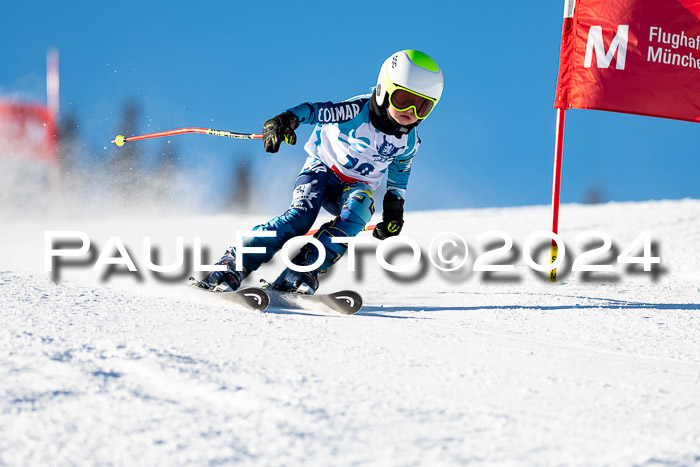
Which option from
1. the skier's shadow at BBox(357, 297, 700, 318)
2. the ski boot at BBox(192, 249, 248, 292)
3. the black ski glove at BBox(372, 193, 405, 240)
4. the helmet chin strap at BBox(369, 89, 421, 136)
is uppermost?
the helmet chin strap at BBox(369, 89, 421, 136)

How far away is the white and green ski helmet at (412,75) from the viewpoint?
3.73 m

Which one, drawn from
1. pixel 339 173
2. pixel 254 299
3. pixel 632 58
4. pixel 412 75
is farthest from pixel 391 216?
pixel 632 58

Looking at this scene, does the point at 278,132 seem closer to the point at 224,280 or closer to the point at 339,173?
the point at 339,173

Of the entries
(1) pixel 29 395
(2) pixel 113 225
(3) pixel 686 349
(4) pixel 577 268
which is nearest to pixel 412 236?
(4) pixel 577 268

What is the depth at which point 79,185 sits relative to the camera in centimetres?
1425

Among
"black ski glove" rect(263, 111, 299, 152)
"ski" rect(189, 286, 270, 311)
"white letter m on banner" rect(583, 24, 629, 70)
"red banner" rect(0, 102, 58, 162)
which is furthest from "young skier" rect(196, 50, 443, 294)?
"red banner" rect(0, 102, 58, 162)

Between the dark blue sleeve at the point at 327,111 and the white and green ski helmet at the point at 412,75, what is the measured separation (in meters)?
0.22

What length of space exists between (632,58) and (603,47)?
13.3 inches

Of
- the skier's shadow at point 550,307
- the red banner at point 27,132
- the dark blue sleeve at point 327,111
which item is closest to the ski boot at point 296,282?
the skier's shadow at point 550,307

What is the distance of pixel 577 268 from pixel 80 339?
186 inches

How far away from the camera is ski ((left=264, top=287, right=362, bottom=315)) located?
10.9ft

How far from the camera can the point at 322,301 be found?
3.43 metres

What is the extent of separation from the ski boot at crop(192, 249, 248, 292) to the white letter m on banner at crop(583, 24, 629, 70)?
3.89 metres

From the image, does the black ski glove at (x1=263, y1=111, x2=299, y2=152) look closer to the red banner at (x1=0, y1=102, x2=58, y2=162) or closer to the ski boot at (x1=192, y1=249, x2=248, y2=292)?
the ski boot at (x1=192, y1=249, x2=248, y2=292)
